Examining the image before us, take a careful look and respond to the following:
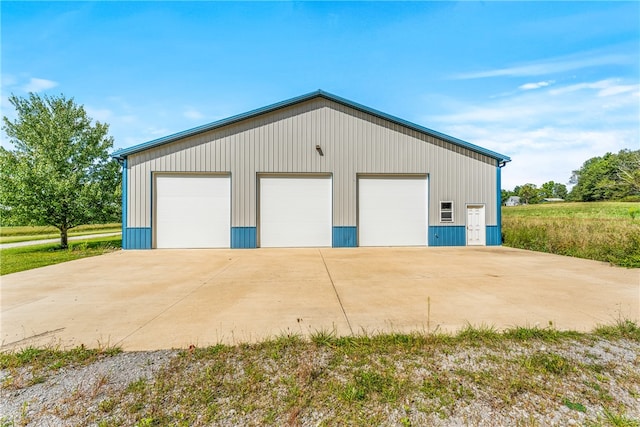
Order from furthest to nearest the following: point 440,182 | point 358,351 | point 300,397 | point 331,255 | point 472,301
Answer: point 440,182 → point 331,255 → point 472,301 → point 358,351 → point 300,397

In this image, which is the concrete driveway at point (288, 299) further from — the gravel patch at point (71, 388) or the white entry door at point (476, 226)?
the white entry door at point (476, 226)

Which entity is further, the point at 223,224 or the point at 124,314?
the point at 223,224

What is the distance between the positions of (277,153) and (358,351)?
34.8ft

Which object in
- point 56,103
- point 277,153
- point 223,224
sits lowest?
point 223,224

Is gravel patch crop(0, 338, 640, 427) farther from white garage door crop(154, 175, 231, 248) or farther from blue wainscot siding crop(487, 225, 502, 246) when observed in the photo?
blue wainscot siding crop(487, 225, 502, 246)

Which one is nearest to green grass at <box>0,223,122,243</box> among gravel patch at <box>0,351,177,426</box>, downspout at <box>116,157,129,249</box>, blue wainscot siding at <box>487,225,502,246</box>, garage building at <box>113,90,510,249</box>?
downspout at <box>116,157,129,249</box>

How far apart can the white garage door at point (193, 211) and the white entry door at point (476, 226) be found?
10743 mm

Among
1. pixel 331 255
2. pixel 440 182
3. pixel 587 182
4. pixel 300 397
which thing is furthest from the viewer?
pixel 587 182

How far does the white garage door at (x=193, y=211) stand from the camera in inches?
477

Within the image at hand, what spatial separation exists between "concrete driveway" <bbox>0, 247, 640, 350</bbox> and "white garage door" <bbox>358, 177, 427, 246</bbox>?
177 inches

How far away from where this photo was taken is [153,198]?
39.5 ft

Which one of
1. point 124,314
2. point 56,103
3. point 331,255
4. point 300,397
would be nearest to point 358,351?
point 300,397

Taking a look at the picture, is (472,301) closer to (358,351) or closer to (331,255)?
(358,351)

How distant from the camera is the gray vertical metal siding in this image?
12.2m
